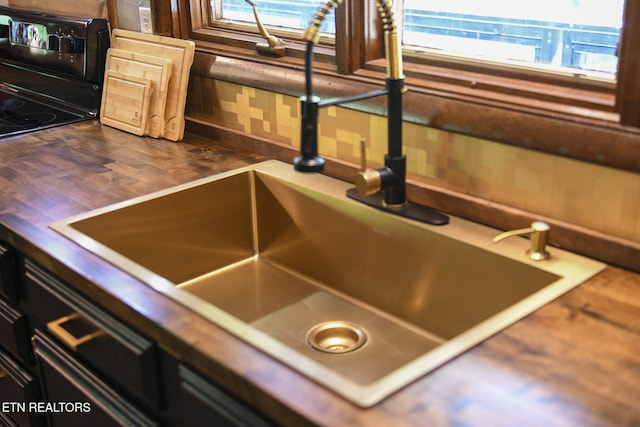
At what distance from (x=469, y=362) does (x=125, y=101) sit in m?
1.33

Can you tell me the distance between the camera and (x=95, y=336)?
4.15 ft

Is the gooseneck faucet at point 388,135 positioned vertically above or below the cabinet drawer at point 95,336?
above

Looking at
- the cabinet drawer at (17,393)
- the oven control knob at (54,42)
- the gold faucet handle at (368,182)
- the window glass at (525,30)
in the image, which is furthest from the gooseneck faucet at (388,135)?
the oven control knob at (54,42)

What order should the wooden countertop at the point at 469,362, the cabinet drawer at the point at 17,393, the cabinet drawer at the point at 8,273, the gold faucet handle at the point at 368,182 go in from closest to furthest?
the wooden countertop at the point at 469,362
the gold faucet handle at the point at 368,182
the cabinet drawer at the point at 8,273
the cabinet drawer at the point at 17,393

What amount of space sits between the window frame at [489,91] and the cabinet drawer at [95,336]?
0.63m

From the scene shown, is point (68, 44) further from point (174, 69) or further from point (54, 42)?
point (174, 69)

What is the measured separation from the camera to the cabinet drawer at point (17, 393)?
1614 mm

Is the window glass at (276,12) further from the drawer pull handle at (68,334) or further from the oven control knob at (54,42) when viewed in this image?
the drawer pull handle at (68,334)

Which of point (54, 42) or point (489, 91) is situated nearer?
point (489, 91)

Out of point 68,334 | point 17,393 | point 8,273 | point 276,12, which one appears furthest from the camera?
point 276,12

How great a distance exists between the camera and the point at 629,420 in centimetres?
82

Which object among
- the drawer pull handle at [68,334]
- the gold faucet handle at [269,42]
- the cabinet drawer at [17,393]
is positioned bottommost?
the cabinet drawer at [17,393]

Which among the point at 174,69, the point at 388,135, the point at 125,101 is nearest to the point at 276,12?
the point at 174,69

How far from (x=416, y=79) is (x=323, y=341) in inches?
20.3
